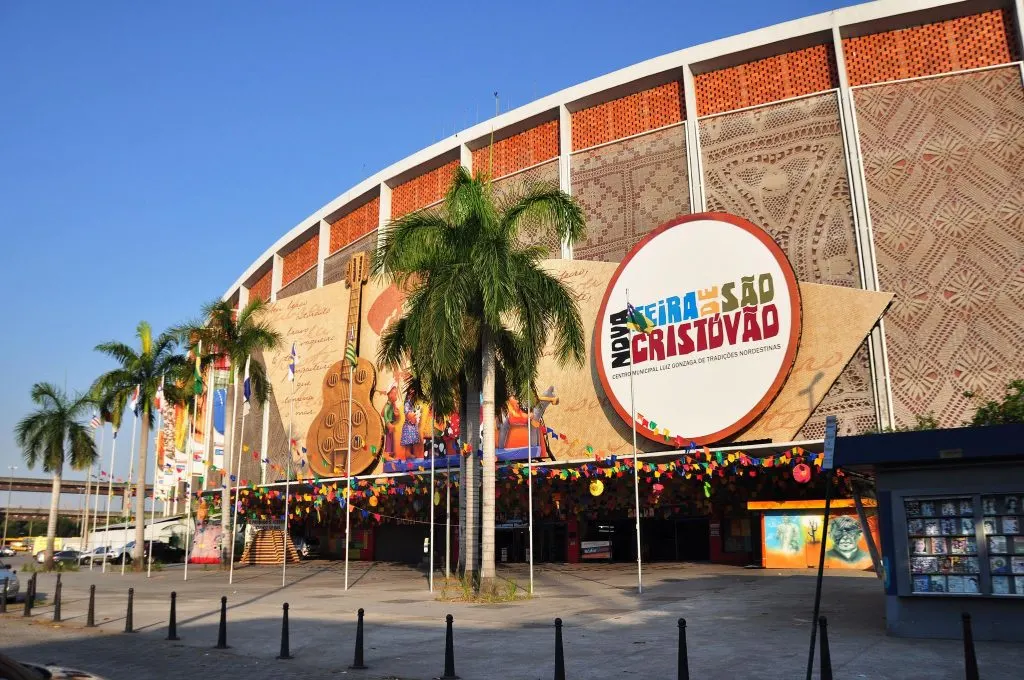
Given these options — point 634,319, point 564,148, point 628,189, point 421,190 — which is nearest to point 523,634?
point 634,319

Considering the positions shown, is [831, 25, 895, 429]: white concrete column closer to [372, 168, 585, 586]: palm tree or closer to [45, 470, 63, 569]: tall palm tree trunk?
[372, 168, 585, 586]: palm tree

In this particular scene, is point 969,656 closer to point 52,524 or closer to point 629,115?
point 629,115

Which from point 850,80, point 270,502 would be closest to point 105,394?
point 270,502

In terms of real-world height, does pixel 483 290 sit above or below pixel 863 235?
below

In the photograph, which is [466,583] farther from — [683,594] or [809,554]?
[809,554]

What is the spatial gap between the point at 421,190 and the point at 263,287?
23240 millimetres

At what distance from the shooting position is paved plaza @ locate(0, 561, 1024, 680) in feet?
40.5

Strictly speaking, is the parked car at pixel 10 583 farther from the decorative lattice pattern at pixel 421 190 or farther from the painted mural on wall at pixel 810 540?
the decorative lattice pattern at pixel 421 190

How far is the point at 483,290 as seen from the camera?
75.3ft

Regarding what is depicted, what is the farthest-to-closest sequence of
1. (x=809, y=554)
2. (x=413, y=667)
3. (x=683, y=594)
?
(x=809, y=554)
(x=683, y=594)
(x=413, y=667)

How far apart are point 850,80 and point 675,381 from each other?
15180 mm

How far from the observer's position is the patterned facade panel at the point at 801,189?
107ft

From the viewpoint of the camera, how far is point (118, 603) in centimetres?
2450

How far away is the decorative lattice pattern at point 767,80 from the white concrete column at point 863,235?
0.87 meters
